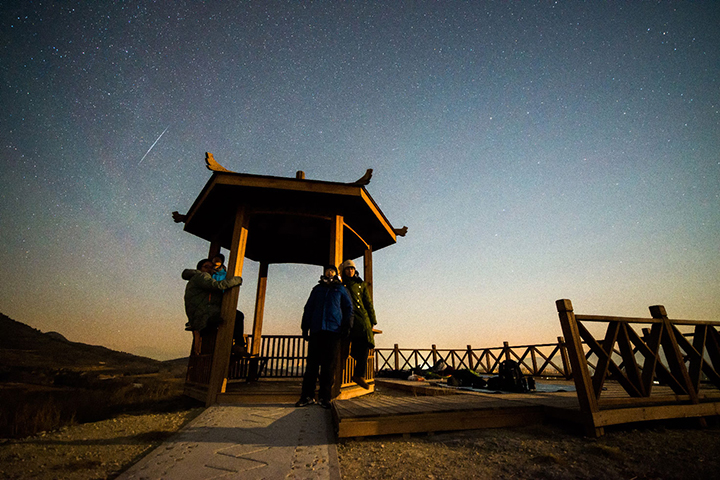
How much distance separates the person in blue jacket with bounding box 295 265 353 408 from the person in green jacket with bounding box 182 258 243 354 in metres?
1.58

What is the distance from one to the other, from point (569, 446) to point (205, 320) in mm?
5051

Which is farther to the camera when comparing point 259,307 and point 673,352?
point 259,307

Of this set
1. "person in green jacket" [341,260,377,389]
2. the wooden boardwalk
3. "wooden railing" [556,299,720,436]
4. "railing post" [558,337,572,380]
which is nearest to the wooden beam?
"wooden railing" [556,299,720,436]

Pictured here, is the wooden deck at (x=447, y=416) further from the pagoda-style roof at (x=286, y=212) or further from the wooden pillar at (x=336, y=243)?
the pagoda-style roof at (x=286, y=212)

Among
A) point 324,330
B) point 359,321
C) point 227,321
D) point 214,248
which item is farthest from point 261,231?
point 324,330

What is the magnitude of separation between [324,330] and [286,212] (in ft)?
8.60

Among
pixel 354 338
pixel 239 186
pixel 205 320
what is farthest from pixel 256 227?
pixel 354 338

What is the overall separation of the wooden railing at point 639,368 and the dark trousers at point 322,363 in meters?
2.83

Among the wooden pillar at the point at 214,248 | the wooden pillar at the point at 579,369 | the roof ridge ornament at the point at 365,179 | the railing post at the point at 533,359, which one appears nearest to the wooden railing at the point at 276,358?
the wooden pillar at the point at 214,248

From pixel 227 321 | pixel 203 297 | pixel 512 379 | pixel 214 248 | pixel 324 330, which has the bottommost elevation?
pixel 512 379

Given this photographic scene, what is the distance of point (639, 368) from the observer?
3.63m

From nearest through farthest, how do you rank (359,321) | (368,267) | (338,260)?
1. (359,321)
2. (338,260)
3. (368,267)

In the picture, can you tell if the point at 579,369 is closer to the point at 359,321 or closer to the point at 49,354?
the point at 359,321

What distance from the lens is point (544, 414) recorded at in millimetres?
3533
